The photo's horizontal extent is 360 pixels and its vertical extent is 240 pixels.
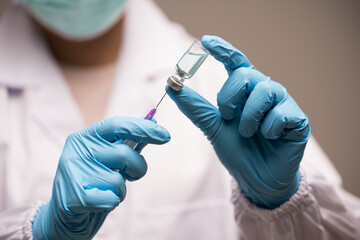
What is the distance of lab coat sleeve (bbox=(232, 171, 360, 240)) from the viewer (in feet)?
2.41

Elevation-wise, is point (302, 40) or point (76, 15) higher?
point (302, 40)

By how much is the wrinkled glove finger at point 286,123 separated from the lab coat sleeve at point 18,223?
21.4 inches

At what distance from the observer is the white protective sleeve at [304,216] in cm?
74

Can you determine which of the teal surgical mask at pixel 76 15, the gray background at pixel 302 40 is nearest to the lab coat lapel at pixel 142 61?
the teal surgical mask at pixel 76 15

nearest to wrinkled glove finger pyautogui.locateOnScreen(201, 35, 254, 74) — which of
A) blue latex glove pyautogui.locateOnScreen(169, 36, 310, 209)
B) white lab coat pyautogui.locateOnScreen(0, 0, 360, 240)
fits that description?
blue latex glove pyautogui.locateOnScreen(169, 36, 310, 209)

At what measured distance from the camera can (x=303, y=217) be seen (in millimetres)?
735

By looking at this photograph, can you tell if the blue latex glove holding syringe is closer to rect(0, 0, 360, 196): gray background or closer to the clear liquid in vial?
the clear liquid in vial

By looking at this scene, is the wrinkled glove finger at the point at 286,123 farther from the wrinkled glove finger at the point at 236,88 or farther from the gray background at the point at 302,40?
the gray background at the point at 302,40

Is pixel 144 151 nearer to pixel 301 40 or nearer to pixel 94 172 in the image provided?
pixel 94 172

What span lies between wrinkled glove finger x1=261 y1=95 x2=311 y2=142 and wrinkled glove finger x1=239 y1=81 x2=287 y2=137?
16 millimetres

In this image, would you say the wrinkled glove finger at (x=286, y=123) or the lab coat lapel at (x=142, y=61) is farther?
the lab coat lapel at (x=142, y=61)

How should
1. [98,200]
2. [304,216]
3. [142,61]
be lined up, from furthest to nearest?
1. [142,61]
2. [304,216]
3. [98,200]

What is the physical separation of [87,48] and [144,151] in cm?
41

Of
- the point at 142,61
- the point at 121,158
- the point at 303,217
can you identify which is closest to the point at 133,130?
the point at 121,158
